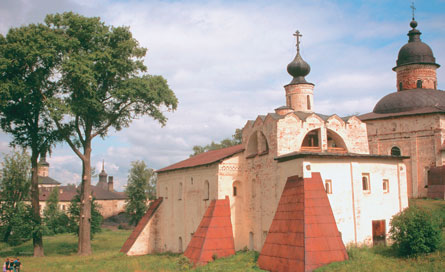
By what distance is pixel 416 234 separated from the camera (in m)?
16.5

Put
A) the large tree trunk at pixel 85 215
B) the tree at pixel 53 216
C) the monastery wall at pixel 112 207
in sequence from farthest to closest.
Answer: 1. the monastery wall at pixel 112 207
2. the tree at pixel 53 216
3. the large tree trunk at pixel 85 215

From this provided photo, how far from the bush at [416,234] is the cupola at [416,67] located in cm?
1903

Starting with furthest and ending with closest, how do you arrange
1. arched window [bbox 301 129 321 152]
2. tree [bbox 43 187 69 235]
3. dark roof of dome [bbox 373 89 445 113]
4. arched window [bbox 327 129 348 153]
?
1. tree [bbox 43 187 69 235]
2. dark roof of dome [bbox 373 89 445 113]
3. arched window [bbox 301 129 321 152]
4. arched window [bbox 327 129 348 153]

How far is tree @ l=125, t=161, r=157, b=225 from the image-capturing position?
49750 millimetres

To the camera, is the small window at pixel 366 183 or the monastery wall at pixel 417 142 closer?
the small window at pixel 366 183

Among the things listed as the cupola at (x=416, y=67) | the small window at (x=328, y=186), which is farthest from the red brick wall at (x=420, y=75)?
the small window at (x=328, y=186)

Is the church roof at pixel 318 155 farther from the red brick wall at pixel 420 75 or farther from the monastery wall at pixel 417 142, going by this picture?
the red brick wall at pixel 420 75

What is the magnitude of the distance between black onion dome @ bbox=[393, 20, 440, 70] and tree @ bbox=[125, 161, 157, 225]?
96.0 ft

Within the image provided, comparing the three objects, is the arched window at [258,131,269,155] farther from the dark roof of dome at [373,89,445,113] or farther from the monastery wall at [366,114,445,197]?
the dark roof of dome at [373,89,445,113]

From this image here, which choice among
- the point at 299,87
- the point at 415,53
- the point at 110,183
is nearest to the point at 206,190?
the point at 299,87

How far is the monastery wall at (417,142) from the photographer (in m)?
29.2

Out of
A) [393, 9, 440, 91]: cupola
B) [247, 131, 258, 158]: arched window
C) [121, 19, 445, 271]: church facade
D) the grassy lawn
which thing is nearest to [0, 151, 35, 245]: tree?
the grassy lawn

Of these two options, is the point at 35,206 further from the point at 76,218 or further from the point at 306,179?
the point at 306,179

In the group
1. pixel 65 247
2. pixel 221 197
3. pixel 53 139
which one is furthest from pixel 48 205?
pixel 221 197
